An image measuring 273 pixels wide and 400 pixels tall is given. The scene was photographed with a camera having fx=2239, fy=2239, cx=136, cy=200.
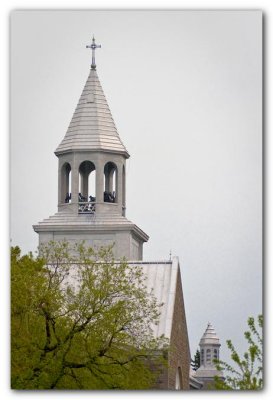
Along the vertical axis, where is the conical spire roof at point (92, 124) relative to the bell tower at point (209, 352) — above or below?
above

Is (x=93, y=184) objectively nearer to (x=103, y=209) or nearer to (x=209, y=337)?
(x=103, y=209)

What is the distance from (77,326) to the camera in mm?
28156

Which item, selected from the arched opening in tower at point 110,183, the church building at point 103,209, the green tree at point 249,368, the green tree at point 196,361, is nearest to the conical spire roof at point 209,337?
the green tree at point 249,368

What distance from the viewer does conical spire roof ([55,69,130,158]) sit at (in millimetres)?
28359

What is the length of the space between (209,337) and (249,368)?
1.51 metres

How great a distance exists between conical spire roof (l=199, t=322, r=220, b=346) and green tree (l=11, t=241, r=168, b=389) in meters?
0.73

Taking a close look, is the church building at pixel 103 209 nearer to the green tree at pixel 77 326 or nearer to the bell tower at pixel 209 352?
the bell tower at pixel 209 352

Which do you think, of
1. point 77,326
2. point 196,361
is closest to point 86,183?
point 196,361

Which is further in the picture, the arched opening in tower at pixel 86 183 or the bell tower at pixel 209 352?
the arched opening in tower at pixel 86 183

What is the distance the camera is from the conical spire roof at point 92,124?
2836cm

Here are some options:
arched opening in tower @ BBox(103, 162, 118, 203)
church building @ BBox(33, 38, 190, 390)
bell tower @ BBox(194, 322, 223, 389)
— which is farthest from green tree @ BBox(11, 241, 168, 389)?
arched opening in tower @ BBox(103, 162, 118, 203)

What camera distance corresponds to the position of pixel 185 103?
92.0 ft

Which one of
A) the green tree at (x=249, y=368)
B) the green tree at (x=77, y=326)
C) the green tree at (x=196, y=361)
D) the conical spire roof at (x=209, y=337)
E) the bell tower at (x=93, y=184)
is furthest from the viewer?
the green tree at (x=196, y=361)
